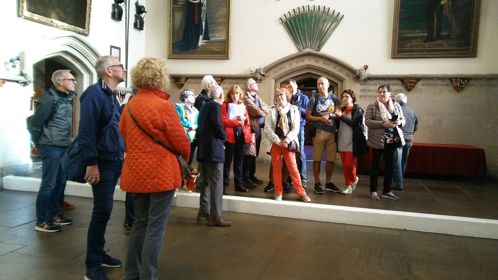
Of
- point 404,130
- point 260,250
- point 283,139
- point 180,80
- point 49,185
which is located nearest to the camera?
point 260,250

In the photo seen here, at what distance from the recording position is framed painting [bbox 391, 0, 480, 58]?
296 inches

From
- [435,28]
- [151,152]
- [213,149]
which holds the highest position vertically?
[435,28]

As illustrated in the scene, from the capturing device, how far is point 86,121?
232cm

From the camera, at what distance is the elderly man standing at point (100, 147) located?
2328 mm

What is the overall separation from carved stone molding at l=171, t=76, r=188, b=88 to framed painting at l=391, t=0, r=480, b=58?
468 centimetres

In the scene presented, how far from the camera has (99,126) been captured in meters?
2.44

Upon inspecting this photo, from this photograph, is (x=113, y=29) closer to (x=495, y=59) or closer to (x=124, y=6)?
(x=124, y=6)

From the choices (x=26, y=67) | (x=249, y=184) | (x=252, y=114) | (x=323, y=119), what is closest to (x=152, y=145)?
(x=323, y=119)

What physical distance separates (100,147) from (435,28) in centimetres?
746

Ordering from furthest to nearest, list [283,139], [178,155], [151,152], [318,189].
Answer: [318,189] → [283,139] → [178,155] → [151,152]

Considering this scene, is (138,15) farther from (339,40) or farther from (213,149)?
(213,149)

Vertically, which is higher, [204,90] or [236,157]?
[204,90]

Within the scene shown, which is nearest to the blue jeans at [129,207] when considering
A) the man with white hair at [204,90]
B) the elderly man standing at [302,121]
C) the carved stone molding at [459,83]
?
the man with white hair at [204,90]

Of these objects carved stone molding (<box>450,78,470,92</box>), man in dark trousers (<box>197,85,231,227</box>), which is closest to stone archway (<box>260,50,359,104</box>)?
carved stone molding (<box>450,78,470,92</box>)
